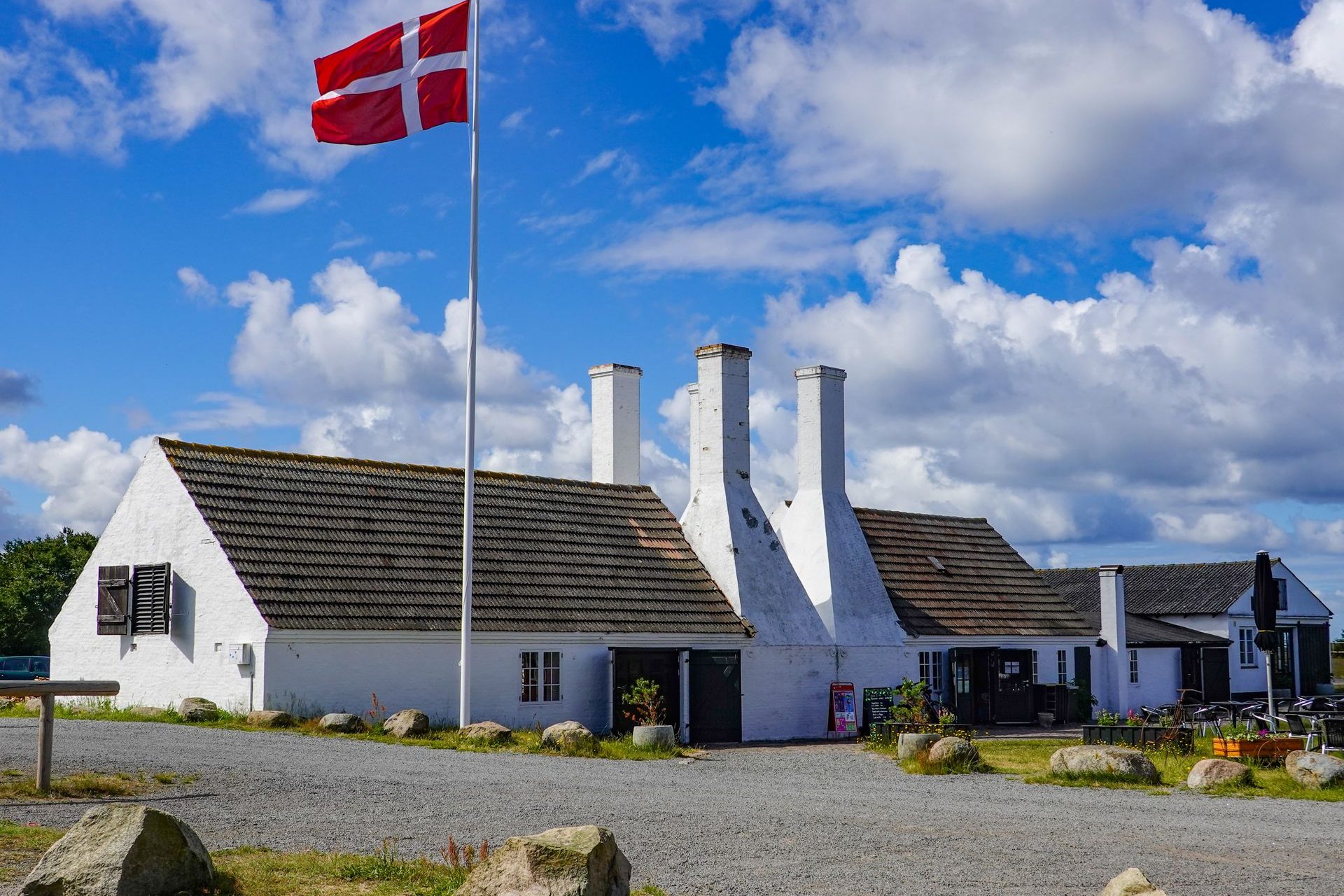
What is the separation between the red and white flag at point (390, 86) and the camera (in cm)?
2175

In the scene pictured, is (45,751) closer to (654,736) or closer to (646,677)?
(654,736)

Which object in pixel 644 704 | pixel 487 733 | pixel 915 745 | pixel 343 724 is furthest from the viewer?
pixel 644 704

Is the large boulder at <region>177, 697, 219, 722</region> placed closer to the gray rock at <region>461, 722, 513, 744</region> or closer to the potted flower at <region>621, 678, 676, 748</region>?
the gray rock at <region>461, 722, 513, 744</region>

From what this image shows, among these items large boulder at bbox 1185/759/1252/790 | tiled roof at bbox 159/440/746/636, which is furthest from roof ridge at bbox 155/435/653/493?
large boulder at bbox 1185/759/1252/790

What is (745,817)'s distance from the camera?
12906mm

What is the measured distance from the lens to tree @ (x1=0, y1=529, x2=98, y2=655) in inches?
2004

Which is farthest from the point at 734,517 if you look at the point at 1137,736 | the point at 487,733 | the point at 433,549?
the point at 487,733

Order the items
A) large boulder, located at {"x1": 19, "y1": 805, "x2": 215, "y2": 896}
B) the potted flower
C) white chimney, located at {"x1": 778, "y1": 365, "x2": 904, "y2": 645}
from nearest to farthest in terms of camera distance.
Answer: large boulder, located at {"x1": 19, "y1": 805, "x2": 215, "y2": 896} < the potted flower < white chimney, located at {"x1": 778, "y1": 365, "x2": 904, "y2": 645}

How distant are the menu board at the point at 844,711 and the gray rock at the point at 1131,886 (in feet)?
67.9

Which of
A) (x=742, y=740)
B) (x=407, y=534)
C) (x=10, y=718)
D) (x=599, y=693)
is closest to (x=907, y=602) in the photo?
(x=742, y=740)

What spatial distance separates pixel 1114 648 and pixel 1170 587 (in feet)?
46.4

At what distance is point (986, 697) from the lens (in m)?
32.2

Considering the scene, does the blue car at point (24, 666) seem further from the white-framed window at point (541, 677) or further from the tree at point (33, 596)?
the white-framed window at point (541, 677)

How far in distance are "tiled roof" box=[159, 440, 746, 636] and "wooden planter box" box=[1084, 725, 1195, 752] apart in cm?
735
